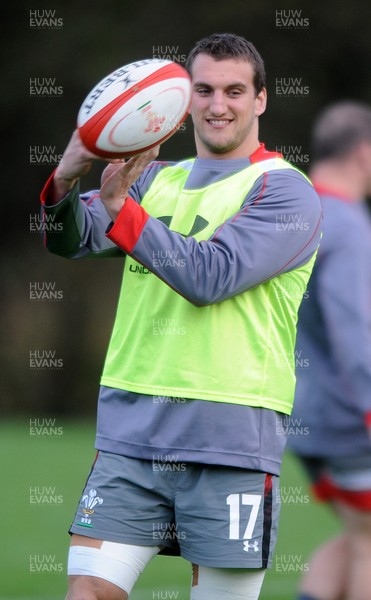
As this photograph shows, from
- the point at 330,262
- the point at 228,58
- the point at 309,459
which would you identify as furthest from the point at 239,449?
the point at 228,58

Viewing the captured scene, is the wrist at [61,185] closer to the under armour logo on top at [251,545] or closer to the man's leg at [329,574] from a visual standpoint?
the under armour logo on top at [251,545]

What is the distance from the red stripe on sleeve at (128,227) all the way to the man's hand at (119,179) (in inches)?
0.9

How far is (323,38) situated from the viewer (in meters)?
16.8

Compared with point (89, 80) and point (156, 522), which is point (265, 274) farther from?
point (89, 80)

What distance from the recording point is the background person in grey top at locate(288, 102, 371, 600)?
3379 mm

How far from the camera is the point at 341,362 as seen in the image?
3.41m

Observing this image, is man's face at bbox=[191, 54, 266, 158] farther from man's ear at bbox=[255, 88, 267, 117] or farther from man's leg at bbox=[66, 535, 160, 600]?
man's leg at bbox=[66, 535, 160, 600]

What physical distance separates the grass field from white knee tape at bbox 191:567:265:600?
77.0 inches

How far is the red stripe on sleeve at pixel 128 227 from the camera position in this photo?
332 cm

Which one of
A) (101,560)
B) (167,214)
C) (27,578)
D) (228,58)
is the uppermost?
(228,58)

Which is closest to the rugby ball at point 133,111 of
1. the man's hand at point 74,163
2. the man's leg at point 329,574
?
the man's hand at point 74,163

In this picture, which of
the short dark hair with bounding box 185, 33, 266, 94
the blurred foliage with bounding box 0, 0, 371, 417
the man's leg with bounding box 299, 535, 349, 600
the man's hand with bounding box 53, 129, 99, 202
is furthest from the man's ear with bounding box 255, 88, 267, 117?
the blurred foliage with bounding box 0, 0, 371, 417

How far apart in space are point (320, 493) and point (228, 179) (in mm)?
1002

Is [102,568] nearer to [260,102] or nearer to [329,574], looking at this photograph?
[329,574]
